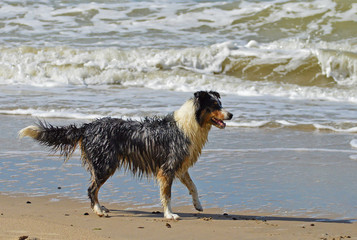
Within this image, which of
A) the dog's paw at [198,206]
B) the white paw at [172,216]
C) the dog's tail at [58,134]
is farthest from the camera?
the dog's tail at [58,134]

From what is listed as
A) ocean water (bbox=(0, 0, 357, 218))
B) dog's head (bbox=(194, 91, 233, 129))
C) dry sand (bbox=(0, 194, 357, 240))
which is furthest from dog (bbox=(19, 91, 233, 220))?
ocean water (bbox=(0, 0, 357, 218))

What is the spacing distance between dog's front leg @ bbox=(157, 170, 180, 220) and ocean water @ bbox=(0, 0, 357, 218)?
456 millimetres

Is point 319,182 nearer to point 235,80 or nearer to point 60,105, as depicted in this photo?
point 60,105

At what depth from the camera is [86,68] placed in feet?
55.0

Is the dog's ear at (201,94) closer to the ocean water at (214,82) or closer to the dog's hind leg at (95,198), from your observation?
the ocean water at (214,82)

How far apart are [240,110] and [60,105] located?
3.52 meters

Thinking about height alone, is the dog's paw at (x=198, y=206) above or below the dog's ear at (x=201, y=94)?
below

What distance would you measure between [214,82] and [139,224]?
410 inches

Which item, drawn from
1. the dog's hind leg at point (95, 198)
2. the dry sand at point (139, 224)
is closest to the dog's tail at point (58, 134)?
the dog's hind leg at point (95, 198)

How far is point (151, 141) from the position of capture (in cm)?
582

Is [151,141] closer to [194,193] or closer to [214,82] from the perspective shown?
[194,193]

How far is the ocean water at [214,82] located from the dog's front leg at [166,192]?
1.49ft

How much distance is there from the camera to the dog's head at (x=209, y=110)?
221 inches

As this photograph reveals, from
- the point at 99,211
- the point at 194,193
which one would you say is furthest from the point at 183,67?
the point at 99,211
